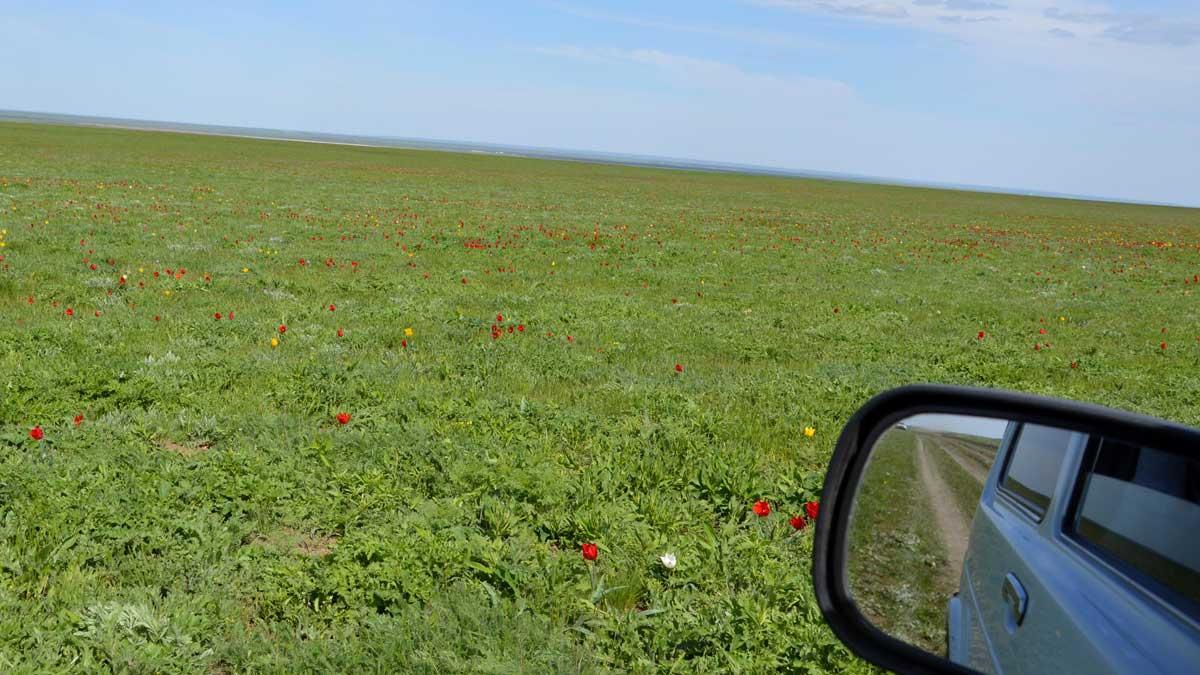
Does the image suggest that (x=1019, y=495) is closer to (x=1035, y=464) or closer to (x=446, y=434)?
(x=1035, y=464)

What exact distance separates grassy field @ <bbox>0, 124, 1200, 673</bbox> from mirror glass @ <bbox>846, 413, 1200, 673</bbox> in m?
1.83

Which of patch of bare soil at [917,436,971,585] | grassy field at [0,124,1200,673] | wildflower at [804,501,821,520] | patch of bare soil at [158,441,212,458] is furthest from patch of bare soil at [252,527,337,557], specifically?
patch of bare soil at [917,436,971,585]

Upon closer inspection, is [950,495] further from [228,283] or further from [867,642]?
[228,283]

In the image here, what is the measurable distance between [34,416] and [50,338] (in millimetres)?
2551

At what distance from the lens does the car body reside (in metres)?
1.22

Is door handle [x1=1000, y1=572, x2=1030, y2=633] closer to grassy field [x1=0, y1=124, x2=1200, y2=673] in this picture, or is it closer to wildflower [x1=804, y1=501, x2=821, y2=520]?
grassy field [x1=0, y1=124, x2=1200, y2=673]

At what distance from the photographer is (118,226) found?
17.6 meters

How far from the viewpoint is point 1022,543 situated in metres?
1.73

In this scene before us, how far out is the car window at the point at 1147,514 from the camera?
3.97ft

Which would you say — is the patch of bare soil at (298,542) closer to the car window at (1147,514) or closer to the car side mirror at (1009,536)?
the car side mirror at (1009,536)

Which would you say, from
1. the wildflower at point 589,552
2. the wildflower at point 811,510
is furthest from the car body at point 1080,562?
the wildflower at point 811,510

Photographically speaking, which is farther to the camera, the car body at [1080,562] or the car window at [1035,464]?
the car window at [1035,464]

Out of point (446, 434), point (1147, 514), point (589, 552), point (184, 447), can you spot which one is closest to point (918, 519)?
point (1147, 514)

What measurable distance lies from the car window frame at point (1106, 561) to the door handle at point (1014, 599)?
13 cm
